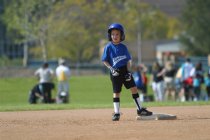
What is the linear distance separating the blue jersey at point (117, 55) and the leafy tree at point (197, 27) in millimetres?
50895

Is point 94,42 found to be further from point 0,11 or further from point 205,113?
point 205,113

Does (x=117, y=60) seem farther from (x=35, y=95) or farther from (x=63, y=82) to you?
(x=63, y=82)

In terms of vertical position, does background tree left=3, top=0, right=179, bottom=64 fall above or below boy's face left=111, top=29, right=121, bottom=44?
above

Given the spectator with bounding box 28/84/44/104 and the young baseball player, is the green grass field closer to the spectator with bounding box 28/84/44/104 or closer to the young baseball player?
the spectator with bounding box 28/84/44/104

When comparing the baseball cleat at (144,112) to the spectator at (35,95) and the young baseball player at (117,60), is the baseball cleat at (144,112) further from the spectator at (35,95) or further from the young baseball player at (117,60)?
the spectator at (35,95)

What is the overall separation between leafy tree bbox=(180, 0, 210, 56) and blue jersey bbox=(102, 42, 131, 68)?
50.9 meters

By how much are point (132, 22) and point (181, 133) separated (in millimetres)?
53638

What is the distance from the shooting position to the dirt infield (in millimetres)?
9742

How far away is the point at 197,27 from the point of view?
211 feet

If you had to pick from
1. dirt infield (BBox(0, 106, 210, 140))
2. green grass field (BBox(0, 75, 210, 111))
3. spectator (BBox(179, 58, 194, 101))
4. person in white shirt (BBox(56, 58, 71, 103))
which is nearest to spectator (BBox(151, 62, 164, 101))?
spectator (BBox(179, 58, 194, 101))

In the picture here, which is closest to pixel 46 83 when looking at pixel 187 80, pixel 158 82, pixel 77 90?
pixel 158 82

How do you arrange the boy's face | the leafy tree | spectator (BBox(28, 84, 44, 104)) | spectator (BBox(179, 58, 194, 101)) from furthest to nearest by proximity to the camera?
the leafy tree, spectator (BBox(179, 58, 194, 101)), spectator (BBox(28, 84, 44, 104)), the boy's face

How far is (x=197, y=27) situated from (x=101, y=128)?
54.7 m

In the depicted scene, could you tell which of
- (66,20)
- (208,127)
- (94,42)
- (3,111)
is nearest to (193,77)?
(3,111)
